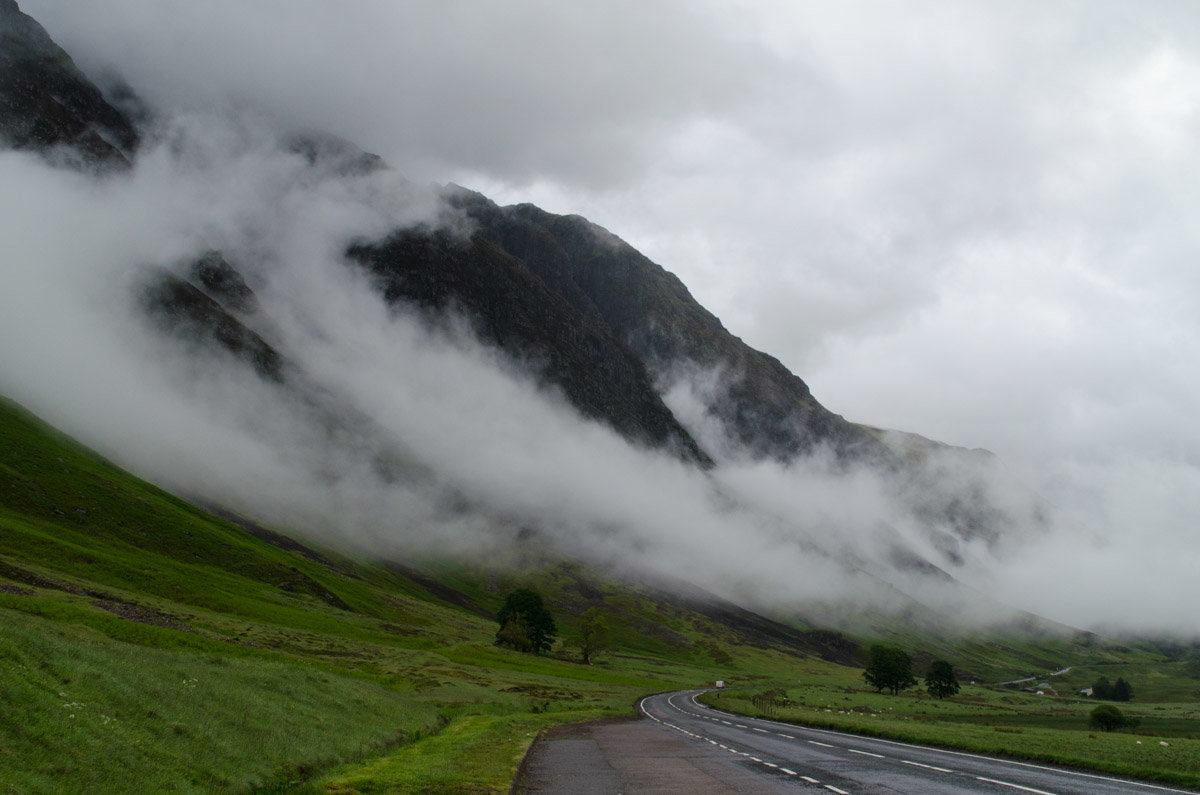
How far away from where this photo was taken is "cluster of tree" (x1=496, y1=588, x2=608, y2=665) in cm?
14675

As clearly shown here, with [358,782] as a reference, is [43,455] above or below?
below

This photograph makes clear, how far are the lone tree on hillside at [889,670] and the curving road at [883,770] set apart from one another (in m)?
126

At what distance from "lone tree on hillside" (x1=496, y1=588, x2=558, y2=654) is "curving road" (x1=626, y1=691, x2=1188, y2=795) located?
110373mm

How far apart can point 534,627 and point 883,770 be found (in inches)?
5309

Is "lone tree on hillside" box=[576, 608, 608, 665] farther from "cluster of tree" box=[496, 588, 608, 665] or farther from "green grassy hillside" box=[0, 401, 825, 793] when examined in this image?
"green grassy hillside" box=[0, 401, 825, 793]

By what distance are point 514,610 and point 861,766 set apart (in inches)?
5392

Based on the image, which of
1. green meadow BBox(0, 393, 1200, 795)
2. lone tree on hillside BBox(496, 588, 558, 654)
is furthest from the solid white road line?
lone tree on hillside BBox(496, 588, 558, 654)

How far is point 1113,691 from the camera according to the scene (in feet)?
633

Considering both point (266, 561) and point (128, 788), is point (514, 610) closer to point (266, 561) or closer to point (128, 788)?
point (266, 561)

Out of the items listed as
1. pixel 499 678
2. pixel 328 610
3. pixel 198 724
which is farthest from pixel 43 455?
pixel 198 724

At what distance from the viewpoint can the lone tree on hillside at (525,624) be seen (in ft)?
477

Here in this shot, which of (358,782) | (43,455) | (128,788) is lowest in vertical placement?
(43,455)

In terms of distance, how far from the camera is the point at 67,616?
46.6 meters

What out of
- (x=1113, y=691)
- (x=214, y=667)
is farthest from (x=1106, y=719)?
(x=1113, y=691)
